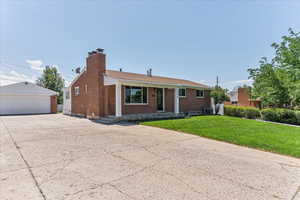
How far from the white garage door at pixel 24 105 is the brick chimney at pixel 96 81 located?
11546 millimetres

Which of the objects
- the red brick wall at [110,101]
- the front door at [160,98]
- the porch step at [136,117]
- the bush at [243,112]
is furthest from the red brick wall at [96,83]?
the bush at [243,112]

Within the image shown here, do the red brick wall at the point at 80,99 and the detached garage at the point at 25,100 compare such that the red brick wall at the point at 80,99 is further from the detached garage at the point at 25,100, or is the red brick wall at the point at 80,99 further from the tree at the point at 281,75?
the tree at the point at 281,75

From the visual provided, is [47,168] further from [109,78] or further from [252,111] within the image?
[252,111]

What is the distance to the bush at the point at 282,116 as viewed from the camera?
40.1 feet

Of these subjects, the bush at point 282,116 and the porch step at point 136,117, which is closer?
the porch step at point 136,117

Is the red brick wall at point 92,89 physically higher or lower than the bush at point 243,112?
higher

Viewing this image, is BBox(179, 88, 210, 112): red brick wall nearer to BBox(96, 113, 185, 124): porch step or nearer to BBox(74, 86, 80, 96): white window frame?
BBox(96, 113, 185, 124): porch step

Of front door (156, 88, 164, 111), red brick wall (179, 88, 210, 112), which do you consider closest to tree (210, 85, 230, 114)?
red brick wall (179, 88, 210, 112)

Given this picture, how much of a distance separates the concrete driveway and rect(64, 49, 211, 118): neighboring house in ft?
22.0

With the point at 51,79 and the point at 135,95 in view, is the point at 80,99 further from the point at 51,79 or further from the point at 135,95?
the point at 51,79

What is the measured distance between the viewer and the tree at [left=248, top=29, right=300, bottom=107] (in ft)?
52.3

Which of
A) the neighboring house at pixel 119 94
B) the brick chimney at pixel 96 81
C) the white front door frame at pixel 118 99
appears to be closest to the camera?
the white front door frame at pixel 118 99

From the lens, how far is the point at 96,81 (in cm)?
1226

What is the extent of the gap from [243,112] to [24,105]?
80.2ft
